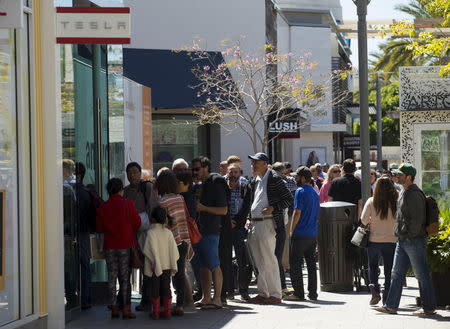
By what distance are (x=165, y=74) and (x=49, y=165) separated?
21.1 m

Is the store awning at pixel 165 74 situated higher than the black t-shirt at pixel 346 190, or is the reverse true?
the store awning at pixel 165 74

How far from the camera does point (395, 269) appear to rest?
12.0 m

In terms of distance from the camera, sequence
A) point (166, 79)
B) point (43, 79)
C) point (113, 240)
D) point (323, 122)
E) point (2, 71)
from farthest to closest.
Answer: point (323, 122)
point (166, 79)
point (113, 240)
point (43, 79)
point (2, 71)

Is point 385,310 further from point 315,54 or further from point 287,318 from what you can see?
point 315,54

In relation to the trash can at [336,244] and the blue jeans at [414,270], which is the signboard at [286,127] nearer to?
the trash can at [336,244]

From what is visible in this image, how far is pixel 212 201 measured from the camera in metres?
12.9

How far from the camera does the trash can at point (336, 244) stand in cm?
1517

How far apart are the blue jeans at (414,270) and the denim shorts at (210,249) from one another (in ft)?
7.16

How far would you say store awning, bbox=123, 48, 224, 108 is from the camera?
3084 cm

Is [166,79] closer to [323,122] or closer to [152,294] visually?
[152,294]

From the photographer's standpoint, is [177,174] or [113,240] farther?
[177,174]

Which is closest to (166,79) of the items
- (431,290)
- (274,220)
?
(274,220)

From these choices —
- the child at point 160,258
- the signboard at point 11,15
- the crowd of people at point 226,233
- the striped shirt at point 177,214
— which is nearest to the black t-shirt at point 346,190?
the crowd of people at point 226,233

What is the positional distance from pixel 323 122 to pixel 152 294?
50326mm
